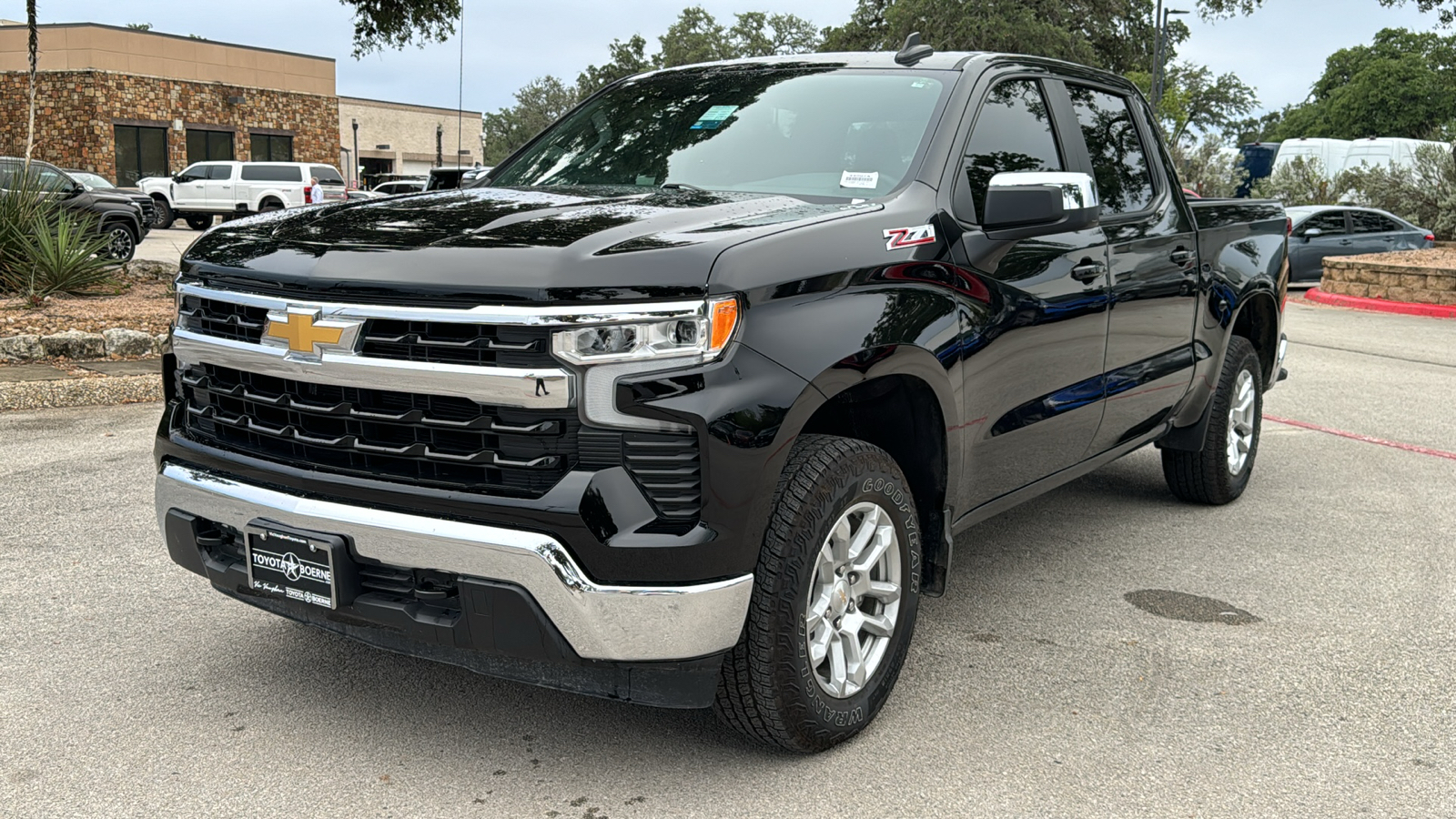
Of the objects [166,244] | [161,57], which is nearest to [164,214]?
[166,244]

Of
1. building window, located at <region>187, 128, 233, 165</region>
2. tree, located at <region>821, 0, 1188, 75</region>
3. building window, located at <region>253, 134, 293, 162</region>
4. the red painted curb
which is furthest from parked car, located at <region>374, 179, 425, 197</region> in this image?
tree, located at <region>821, 0, 1188, 75</region>

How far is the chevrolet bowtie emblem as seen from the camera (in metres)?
2.89

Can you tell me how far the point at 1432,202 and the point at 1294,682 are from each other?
71.6 feet

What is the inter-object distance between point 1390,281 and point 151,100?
4153cm

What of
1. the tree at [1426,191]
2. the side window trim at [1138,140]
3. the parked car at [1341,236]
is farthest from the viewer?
the tree at [1426,191]

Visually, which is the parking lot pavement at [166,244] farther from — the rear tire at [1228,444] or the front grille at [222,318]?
the front grille at [222,318]

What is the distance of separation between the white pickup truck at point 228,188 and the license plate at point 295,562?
1401 inches

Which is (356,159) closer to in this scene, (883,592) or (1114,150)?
(1114,150)

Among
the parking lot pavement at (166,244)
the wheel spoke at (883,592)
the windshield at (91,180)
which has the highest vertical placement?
the windshield at (91,180)

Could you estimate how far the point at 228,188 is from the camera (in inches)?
1458

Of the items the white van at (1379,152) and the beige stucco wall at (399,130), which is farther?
the beige stucco wall at (399,130)

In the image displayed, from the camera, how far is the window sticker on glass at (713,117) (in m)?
4.22

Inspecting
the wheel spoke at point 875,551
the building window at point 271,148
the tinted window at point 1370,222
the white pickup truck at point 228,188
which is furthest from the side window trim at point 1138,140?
the building window at point 271,148

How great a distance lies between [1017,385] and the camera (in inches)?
156
